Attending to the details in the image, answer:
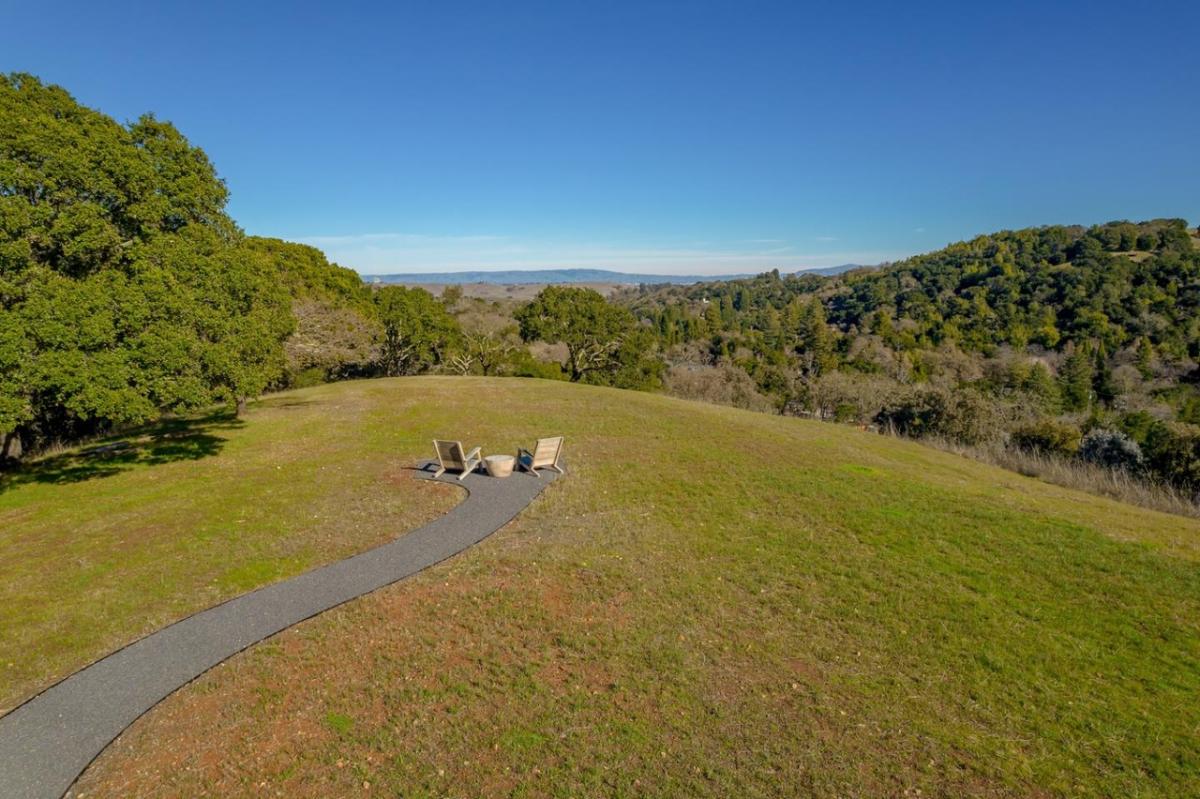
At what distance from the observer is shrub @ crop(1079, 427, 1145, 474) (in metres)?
26.0

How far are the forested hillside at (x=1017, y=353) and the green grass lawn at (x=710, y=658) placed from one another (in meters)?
21.4

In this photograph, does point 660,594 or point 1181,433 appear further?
point 1181,433

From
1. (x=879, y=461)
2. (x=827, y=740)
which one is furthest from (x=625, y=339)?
(x=827, y=740)

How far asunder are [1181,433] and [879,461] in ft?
51.5

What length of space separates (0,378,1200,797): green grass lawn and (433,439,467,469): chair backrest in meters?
1.55

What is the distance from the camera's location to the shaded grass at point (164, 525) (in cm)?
802

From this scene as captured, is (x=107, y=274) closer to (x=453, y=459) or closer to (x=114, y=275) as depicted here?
(x=114, y=275)

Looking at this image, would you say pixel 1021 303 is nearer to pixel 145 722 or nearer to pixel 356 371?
pixel 356 371

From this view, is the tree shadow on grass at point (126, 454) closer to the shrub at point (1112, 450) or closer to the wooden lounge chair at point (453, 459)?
the wooden lounge chair at point (453, 459)

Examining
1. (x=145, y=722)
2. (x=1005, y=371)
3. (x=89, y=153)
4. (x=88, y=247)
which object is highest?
(x=89, y=153)

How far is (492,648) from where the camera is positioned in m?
7.41

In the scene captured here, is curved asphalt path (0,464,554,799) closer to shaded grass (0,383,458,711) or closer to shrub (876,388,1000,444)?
shaded grass (0,383,458,711)

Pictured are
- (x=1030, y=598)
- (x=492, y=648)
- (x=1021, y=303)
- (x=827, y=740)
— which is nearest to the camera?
(x=827, y=740)

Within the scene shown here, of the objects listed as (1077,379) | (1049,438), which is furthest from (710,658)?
(1077,379)
